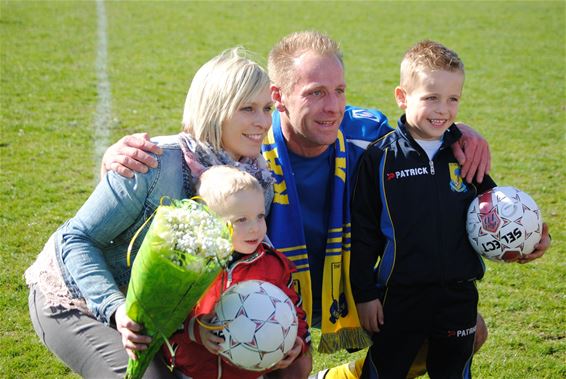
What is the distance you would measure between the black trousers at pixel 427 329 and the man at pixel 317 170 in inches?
7.8

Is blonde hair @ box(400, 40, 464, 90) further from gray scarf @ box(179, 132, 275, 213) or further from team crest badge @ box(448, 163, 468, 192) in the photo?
gray scarf @ box(179, 132, 275, 213)

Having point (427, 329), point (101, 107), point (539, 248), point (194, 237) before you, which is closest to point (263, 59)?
point (194, 237)

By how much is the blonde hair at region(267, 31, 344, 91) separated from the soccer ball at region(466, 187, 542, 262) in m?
1.13

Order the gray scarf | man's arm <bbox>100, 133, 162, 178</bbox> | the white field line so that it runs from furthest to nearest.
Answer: the white field line → the gray scarf → man's arm <bbox>100, 133, 162, 178</bbox>

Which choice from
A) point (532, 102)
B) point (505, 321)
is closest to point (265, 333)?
point (505, 321)

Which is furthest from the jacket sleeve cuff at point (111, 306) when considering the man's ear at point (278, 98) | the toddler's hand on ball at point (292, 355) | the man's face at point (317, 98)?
the man's ear at point (278, 98)

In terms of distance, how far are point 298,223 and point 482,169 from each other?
113cm

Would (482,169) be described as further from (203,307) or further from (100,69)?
(100,69)

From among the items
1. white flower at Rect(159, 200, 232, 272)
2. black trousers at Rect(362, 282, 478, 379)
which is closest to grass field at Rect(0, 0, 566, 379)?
black trousers at Rect(362, 282, 478, 379)

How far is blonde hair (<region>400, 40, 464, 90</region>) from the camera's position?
4441 millimetres

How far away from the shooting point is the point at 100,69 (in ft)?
45.9

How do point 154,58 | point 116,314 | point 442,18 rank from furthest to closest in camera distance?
point 442,18 < point 154,58 < point 116,314

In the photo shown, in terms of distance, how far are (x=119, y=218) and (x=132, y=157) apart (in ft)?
0.93

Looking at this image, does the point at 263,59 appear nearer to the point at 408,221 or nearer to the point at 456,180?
the point at 408,221
